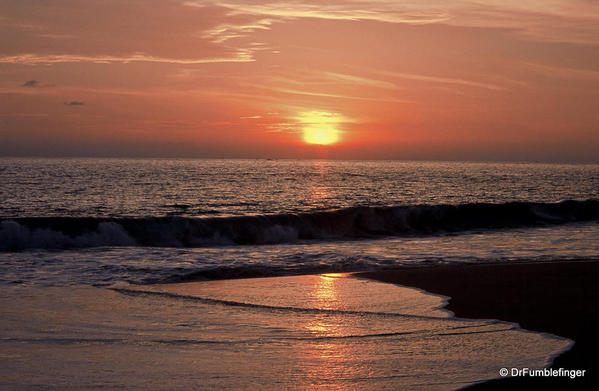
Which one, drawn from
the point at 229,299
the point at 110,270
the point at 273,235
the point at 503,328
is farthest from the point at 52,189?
the point at 503,328

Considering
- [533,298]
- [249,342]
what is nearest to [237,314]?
[249,342]

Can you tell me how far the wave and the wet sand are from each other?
11.1 m

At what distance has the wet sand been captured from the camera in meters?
6.31

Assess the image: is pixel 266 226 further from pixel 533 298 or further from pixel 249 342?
pixel 249 342

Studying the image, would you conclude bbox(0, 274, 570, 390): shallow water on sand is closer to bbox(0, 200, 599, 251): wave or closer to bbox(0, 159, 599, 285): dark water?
bbox(0, 159, 599, 285): dark water

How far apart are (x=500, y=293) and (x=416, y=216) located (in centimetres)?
1903

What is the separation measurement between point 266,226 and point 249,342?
1789cm

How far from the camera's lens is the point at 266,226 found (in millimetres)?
25156

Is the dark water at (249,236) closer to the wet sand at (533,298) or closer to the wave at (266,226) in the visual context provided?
the wave at (266,226)

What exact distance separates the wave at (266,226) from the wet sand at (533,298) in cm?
1110

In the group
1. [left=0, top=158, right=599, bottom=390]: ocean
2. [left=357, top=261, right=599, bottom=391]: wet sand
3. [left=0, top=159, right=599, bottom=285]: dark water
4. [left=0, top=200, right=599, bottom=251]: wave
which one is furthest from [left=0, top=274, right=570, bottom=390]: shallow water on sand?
[left=0, top=200, right=599, bottom=251]: wave

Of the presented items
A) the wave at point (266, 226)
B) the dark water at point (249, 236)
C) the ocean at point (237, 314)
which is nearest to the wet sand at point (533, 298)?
the ocean at point (237, 314)

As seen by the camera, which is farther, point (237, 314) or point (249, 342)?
point (237, 314)

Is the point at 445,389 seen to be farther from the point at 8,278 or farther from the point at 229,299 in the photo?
the point at 8,278
